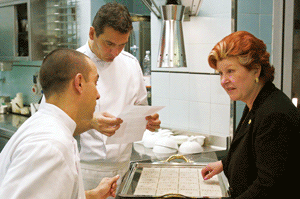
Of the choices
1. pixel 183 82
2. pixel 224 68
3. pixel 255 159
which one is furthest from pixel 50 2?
pixel 255 159

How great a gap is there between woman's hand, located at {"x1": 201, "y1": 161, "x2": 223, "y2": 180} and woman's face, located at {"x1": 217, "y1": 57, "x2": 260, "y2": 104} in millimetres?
359

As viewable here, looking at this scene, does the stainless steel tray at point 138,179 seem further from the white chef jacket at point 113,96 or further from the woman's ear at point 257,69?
the woman's ear at point 257,69

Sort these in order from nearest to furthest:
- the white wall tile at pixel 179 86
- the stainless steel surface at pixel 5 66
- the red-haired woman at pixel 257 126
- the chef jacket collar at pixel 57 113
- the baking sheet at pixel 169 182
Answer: the chef jacket collar at pixel 57 113
the red-haired woman at pixel 257 126
the baking sheet at pixel 169 182
the white wall tile at pixel 179 86
the stainless steel surface at pixel 5 66

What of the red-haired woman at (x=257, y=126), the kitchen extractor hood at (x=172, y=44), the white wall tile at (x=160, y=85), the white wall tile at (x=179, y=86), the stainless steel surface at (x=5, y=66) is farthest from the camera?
the stainless steel surface at (x=5, y=66)

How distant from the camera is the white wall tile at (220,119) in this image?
2.72 metres

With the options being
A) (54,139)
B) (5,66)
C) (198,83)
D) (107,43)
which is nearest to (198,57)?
(198,83)

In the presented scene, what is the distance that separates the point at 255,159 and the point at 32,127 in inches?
30.7

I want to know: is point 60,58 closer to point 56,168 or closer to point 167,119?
point 56,168

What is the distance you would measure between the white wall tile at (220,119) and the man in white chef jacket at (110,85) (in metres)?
1.07

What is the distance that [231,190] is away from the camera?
4.16ft

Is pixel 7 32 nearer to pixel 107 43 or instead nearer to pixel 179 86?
pixel 179 86

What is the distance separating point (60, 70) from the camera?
943mm

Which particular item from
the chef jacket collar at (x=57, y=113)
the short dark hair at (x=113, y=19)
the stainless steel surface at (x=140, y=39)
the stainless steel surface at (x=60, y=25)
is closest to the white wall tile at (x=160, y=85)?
the stainless steel surface at (x=140, y=39)

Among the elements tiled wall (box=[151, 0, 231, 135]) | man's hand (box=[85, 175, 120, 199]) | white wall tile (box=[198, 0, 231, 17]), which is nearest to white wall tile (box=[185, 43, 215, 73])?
tiled wall (box=[151, 0, 231, 135])
